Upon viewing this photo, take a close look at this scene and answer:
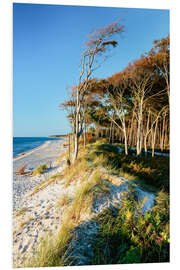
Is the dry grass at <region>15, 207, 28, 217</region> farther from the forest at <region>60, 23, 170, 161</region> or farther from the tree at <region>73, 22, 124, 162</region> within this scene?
the tree at <region>73, 22, 124, 162</region>

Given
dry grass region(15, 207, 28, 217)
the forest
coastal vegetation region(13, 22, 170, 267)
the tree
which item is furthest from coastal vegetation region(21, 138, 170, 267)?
the tree

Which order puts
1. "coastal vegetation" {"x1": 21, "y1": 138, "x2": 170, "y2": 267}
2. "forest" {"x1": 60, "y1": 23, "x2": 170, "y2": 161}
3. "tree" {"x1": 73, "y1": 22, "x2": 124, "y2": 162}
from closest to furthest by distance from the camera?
"coastal vegetation" {"x1": 21, "y1": 138, "x2": 170, "y2": 267}
"tree" {"x1": 73, "y1": 22, "x2": 124, "y2": 162}
"forest" {"x1": 60, "y1": 23, "x2": 170, "y2": 161}

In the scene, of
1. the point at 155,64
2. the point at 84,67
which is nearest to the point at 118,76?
the point at 155,64

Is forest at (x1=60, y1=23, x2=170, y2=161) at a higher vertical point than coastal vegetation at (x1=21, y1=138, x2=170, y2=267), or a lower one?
higher

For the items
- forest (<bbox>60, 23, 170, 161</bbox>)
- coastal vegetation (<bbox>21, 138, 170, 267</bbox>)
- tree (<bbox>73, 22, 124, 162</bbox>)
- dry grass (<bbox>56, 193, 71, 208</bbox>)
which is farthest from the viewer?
forest (<bbox>60, 23, 170, 161</bbox>)

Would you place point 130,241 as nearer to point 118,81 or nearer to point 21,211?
point 21,211

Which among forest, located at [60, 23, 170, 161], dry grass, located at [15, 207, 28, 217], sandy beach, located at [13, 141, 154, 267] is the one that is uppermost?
forest, located at [60, 23, 170, 161]

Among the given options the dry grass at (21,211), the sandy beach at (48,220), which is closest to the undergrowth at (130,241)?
the sandy beach at (48,220)

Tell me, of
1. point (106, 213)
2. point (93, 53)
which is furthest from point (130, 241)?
point (93, 53)

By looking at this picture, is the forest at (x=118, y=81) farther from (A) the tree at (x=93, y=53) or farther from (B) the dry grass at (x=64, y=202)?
(B) the dry grass at (x=64, y=202)

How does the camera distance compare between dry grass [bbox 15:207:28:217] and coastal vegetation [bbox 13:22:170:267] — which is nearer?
coastal vegetation [bbox 13:22:170:267]

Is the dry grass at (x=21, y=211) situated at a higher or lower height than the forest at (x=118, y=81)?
lower

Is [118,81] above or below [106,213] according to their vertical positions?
above
